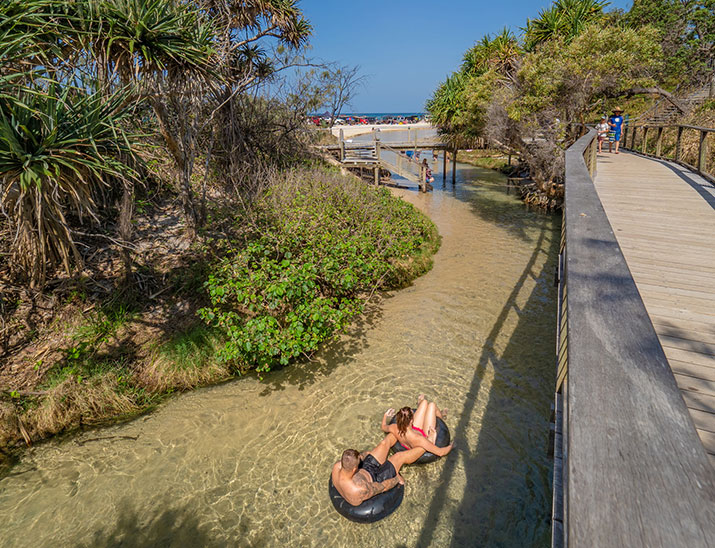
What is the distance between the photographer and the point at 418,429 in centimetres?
509

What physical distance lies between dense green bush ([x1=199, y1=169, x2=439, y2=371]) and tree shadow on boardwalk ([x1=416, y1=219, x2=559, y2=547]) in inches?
110

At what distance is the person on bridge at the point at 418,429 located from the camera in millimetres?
4977

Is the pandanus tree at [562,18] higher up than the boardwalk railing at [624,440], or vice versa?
the pandanus tree at [562,18]

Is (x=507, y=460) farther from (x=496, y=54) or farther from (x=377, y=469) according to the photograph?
(x=496, y=54)

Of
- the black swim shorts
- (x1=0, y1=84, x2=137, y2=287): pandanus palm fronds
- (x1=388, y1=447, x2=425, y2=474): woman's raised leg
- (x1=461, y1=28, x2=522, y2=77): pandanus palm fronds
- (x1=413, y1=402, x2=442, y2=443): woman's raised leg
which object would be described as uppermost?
(x1=461, y1=28, x2=522, y2=77): pandanus palm fronds

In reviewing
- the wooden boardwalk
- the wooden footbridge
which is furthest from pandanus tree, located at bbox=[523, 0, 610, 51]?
the wooden boardwalk

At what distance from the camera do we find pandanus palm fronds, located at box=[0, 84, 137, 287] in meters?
3.87

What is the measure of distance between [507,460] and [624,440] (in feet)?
16.0

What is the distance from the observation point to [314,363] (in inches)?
284

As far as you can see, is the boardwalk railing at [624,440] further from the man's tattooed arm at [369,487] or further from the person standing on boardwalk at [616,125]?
the person standing on boardwalk at [616,125]

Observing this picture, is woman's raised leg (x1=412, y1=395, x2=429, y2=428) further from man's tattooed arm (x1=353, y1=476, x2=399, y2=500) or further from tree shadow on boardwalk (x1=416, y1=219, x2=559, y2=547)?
man's tattooed arm (x1=353, y1=476, x2=399, y2=500)

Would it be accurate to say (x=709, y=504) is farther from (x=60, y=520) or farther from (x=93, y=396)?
(x=93, y=396)

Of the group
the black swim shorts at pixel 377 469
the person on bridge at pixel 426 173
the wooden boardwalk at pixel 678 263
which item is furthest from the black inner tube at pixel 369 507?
the person on bridge at pixel 426 173

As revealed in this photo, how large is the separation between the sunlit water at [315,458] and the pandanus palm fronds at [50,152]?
2.95m
